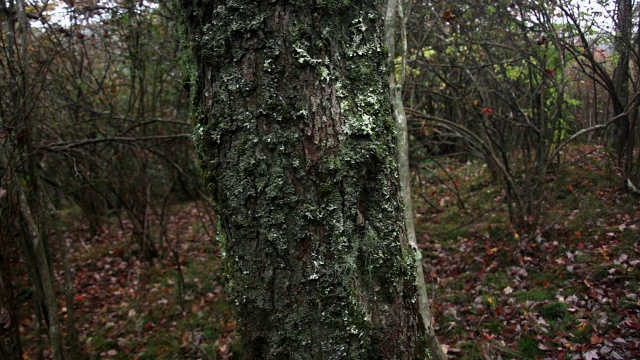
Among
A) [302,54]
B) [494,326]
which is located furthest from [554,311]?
[302,54]

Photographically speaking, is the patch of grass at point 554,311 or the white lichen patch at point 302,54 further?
the patch of grass at point 554,311

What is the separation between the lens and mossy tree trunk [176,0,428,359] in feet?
3.65

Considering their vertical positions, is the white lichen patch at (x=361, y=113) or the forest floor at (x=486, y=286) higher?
the white lichen patch at (x=361, y=113)

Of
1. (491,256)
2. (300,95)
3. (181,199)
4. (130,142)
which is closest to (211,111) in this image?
(300,95)

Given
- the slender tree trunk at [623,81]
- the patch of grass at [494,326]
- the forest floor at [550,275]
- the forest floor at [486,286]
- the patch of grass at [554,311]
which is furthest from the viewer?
the slender tree trunk at [623,81]

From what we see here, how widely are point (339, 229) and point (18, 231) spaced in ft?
11.2

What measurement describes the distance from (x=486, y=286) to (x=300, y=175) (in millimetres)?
3921

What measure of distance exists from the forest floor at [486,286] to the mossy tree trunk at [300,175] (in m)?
1.94

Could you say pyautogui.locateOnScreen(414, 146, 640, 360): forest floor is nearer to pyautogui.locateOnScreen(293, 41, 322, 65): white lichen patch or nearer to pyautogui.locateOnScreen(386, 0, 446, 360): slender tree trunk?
pyautogui.locateOnScreen(386, 0, 446, 360): slender tree trunk

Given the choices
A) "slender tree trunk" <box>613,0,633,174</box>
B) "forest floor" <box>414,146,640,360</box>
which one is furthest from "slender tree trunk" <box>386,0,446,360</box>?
"slender tree trunk" <box>613,0,633,174</box>

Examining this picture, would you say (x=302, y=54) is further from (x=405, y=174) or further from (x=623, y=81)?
(x=623, y=81)

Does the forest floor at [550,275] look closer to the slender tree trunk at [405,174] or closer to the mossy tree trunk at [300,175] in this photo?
the slender tree trunk at [405,174]

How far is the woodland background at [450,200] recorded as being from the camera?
11.2 ft

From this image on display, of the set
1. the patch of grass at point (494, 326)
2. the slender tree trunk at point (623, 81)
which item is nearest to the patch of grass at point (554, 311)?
the patch of grass at point (494, 326)
